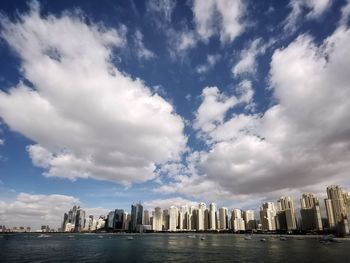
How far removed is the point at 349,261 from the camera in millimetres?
78500

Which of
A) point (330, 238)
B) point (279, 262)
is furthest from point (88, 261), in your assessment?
point (330, 238)

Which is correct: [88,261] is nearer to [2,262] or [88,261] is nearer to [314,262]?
[2,262]

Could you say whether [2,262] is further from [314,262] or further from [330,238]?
[330,238]

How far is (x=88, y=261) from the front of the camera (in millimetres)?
81000

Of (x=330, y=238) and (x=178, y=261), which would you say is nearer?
(x=178, y=261)

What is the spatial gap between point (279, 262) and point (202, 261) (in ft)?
72.1

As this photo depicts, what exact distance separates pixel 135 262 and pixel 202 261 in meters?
19.4

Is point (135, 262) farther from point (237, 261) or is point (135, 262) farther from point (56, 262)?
point (237, 261)

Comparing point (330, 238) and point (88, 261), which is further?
point (330, 238)

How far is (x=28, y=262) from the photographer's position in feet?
258

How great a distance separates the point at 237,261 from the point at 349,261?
32112mm

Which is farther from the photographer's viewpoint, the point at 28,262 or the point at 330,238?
the point at 330,238

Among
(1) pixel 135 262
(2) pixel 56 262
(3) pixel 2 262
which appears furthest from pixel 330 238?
(3) pixel 2 262

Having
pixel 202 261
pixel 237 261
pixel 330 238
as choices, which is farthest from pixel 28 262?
pixel 330 238
